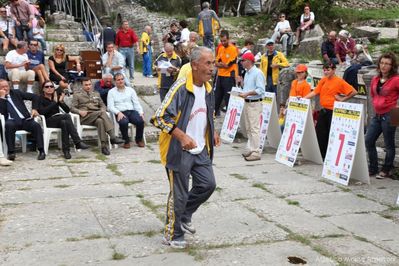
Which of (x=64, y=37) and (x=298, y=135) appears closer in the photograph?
(x=298, y=135)

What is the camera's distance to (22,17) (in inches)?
579

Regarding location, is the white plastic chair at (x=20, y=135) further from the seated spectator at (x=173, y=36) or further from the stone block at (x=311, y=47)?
the stone block at (x=311, y=47)

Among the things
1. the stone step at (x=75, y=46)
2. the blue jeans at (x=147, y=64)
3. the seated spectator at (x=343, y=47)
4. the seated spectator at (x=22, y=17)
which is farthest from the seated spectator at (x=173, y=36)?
the seated spectator at (x=343, y=47)

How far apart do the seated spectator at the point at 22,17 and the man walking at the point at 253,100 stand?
765 centimetres

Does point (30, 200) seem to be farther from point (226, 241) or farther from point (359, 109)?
point (359, 109)

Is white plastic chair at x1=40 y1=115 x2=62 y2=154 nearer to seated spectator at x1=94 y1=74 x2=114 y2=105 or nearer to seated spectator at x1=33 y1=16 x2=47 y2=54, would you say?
seated spectator at x1=94 y1=74 x2=114 y2=105

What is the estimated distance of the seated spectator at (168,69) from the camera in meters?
10.5

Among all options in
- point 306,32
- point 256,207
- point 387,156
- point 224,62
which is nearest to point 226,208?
point 256,207

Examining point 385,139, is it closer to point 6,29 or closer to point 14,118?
point 14,118

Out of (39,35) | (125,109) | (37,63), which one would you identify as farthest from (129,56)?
(125,109)

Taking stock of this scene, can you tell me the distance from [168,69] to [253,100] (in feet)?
6.52

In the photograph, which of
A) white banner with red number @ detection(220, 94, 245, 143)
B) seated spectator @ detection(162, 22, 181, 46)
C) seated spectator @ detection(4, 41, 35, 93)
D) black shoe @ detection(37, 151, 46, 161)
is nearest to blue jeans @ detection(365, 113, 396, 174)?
white banner with red number @ detection(220, 94, 245, 143)

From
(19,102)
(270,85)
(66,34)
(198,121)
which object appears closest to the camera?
(198,121)

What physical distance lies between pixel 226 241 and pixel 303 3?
1625 cm
